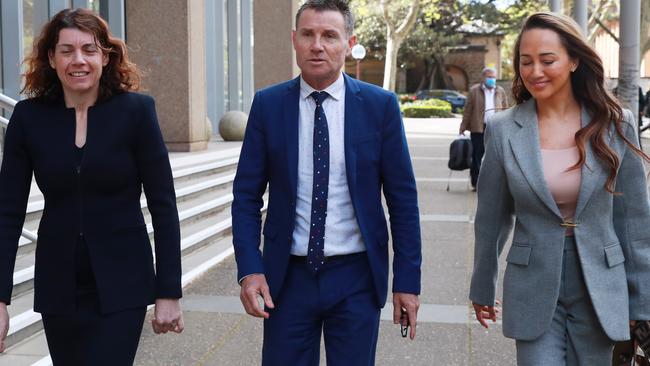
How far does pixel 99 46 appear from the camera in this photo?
10.2 feet

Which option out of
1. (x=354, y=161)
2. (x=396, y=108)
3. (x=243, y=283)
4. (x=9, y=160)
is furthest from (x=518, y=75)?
(x=9, y=160)

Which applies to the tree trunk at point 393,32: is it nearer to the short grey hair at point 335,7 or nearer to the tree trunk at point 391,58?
the tree trunk at point 391,58

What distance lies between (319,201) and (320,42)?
538 mm

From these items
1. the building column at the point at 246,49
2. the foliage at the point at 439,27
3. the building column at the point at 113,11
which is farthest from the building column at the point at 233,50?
the foliage at the point at 439,27

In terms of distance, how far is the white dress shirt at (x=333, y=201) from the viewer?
3127 millimetres

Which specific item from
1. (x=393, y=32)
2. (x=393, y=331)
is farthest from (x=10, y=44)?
(x=393, y=32)

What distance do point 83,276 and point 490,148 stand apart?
1.53m

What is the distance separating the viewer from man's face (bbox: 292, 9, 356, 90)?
122 inches

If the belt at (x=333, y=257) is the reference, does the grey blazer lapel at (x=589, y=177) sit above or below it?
above

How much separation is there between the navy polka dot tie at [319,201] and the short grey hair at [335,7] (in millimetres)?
389

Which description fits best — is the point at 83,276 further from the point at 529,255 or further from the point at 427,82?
the point at 427,82

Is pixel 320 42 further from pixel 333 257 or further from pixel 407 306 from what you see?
pixel 407 306

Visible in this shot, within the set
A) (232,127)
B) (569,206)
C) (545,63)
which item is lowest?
(232,127)

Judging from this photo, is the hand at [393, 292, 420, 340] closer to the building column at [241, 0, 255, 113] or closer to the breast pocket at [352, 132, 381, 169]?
the breast pocket at [352, 132, 381, 169]
